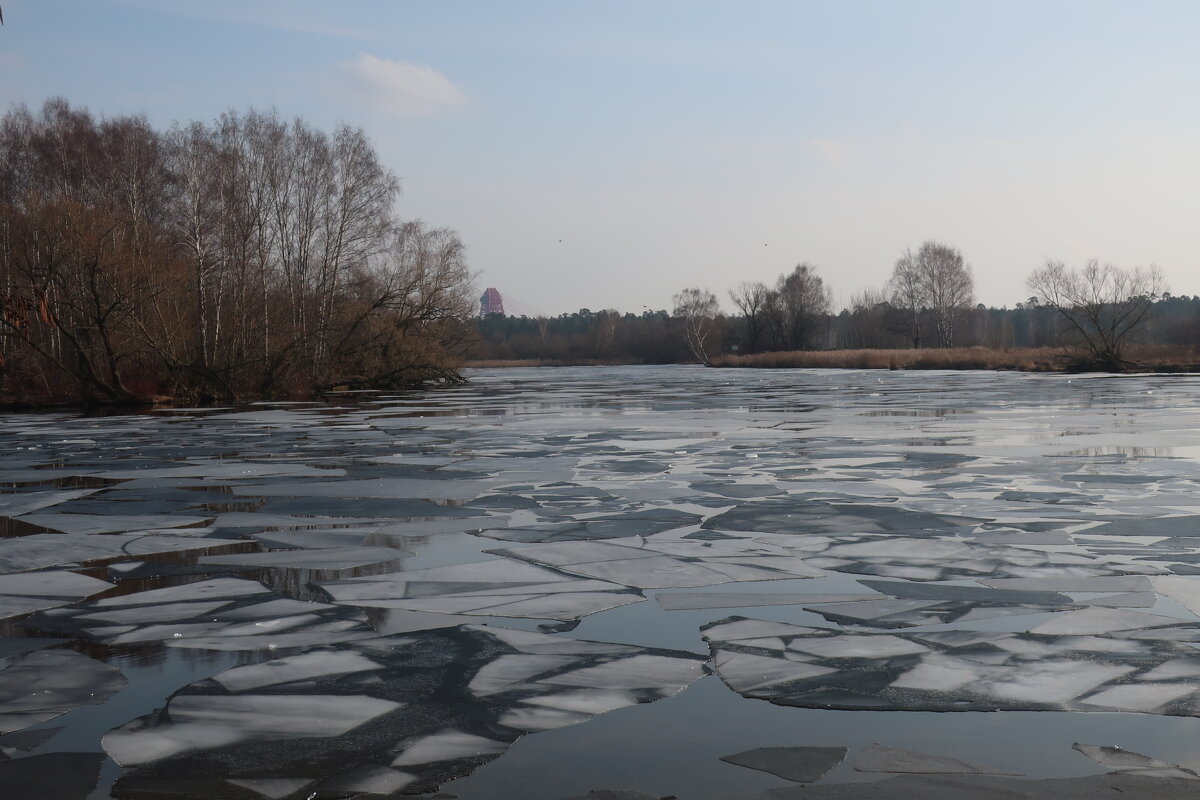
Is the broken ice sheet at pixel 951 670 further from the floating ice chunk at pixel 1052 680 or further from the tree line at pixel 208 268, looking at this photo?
the tree line at pixel 208 268

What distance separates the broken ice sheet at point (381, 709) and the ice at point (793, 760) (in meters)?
0.56

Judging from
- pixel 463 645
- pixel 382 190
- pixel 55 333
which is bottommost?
pixel 463 645

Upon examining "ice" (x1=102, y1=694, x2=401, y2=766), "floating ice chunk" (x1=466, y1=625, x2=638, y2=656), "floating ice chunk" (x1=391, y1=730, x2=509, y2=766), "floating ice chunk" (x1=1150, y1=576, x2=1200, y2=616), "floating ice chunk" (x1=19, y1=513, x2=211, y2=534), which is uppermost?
"floating ice chunk" (x1=1150, y1=576, x2=1200, y2=616)

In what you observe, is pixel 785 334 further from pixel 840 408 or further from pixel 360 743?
pixel 360 743

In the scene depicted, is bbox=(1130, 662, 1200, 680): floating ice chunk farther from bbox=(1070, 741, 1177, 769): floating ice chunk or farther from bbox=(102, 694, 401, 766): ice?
bbox=(102, 694, 401, 766): ice

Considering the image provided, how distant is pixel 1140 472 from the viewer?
27.7 ft

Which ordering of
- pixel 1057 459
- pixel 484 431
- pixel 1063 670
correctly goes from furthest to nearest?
pixel 484 431, pixel 1057 459, pixel 1063 670

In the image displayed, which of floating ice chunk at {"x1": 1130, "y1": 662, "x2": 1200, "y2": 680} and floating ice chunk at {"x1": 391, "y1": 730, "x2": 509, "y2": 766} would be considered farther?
floating ice chunk at {"x1": 1130, "y1": 662, "x2": 1200, "y2": 680}

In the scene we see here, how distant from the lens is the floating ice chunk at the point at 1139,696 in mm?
3037

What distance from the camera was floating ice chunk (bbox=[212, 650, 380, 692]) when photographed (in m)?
3.33

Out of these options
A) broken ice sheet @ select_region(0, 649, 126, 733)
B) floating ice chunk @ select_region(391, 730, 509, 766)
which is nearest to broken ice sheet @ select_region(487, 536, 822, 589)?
floating ice chunk @ select_region(391, 730, 509, 766)

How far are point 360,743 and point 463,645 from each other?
984 millimetres

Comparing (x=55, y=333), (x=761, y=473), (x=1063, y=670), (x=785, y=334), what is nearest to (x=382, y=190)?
(x=55, y=333)

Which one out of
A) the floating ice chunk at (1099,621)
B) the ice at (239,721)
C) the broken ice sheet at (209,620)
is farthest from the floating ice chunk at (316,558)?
the floating ice chunk at (1099,621)
